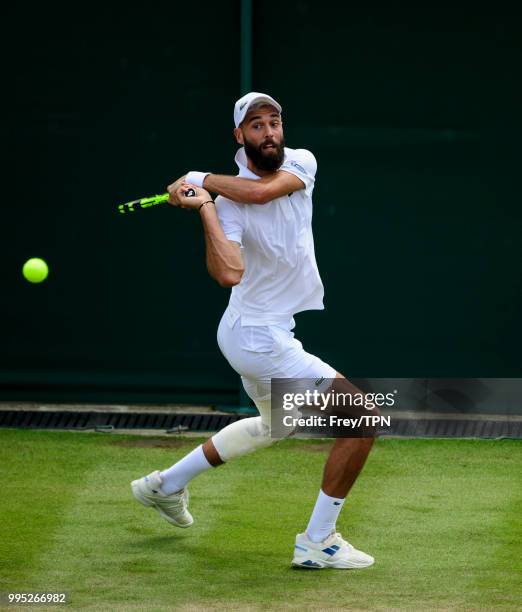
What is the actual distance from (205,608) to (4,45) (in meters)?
4.37

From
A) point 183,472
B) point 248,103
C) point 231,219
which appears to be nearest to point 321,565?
point 183,472

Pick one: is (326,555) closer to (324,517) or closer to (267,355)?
(324,517)

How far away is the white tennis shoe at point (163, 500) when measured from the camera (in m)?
5.86

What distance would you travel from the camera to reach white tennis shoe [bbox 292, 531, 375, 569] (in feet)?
17.7

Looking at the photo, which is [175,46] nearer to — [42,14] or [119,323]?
[42,14]

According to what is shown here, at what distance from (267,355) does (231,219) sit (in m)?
0.55

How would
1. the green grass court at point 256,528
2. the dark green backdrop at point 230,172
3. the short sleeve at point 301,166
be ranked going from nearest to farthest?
1. the green grass court at point 256,528
2. the short sleeve at point 301,166
3. the dark green backdrop at point 230,172

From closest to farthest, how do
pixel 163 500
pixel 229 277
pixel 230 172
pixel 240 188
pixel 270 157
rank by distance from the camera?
pixel 229 277 < pixel 240 188 < pixel 270 157 < pixel 163 500 < pixel 230 172

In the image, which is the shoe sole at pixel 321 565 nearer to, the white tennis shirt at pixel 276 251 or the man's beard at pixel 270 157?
the white tennis shirt at pixel 276 251

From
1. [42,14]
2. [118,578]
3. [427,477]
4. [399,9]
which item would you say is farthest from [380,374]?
[118,578]

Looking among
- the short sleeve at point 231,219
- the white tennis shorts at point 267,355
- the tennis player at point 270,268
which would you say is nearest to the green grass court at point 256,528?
the tennis player at point 270,268

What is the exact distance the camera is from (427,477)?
22.7 feet

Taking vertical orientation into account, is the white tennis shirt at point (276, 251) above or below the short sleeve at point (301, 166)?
below

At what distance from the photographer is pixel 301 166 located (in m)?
5.65
